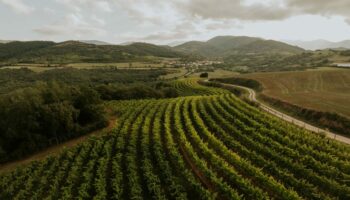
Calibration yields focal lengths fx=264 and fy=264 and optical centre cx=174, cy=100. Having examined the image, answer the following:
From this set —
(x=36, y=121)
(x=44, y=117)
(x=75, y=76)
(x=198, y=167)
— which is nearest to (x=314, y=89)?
(x=198, y=167)

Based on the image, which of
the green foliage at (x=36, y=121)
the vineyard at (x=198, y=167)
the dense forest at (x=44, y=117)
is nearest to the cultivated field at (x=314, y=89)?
the vineyard at (x=198, y=167)

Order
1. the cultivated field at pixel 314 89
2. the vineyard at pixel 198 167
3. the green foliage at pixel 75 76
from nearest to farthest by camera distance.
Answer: the vineyard at pixel 198 167, the cultivated field at pixel 314 89, the green foliage at pixel 75 76

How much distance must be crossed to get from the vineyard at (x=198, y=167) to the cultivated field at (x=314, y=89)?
1323cm

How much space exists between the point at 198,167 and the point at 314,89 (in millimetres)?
51147

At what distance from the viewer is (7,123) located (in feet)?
136

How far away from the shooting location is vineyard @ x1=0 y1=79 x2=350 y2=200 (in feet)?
71.9

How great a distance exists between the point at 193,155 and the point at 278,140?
10948mm

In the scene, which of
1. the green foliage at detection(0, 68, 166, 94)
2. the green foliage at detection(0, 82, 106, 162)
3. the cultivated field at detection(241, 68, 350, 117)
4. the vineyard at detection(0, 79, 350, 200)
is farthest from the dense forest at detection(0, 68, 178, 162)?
the green foliage at detection(0, 68, 166, 94)

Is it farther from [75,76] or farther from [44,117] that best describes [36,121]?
[75,76]

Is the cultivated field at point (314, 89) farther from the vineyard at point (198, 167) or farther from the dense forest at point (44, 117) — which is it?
the dense forest at point (44, 117)

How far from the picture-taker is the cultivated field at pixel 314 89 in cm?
4550

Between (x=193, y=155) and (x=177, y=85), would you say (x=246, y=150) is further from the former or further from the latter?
(x=177, y=85)

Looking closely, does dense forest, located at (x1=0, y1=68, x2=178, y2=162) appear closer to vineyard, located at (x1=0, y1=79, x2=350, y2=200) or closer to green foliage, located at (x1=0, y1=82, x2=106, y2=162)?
green foliage, located at (x1=0, y1=82, x2=106, y2=162)

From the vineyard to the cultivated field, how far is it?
43.4 feet
